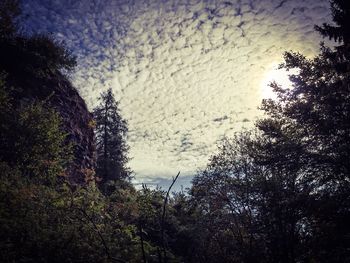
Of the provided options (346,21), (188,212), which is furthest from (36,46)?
(346,21)

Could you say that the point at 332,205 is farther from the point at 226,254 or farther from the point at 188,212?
the point at 188,212

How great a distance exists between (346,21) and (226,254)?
16.7m

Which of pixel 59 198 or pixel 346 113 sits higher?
pixel 346 113

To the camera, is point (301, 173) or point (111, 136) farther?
point (111, 136)

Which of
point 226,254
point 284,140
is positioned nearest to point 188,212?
point 226,254

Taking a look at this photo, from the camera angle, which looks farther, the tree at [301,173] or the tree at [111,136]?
the tree at [111,136]

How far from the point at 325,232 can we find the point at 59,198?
13.3 meters

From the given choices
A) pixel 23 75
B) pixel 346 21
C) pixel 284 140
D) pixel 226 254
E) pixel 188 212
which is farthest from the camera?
pixel 188 212

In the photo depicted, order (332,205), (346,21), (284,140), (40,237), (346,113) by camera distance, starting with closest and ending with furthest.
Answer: (40,237) → (332,205) → (346,113) → (346,21) → (284,140)

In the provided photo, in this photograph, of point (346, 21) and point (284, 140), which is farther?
point (284, 140)

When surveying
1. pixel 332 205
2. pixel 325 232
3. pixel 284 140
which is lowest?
pixel 325 232

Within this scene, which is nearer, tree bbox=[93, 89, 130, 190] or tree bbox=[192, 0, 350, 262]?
tree bbox=[192, 0, 350, 262]

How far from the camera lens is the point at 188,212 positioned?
93.8 ft

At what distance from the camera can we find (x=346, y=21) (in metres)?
14.9
